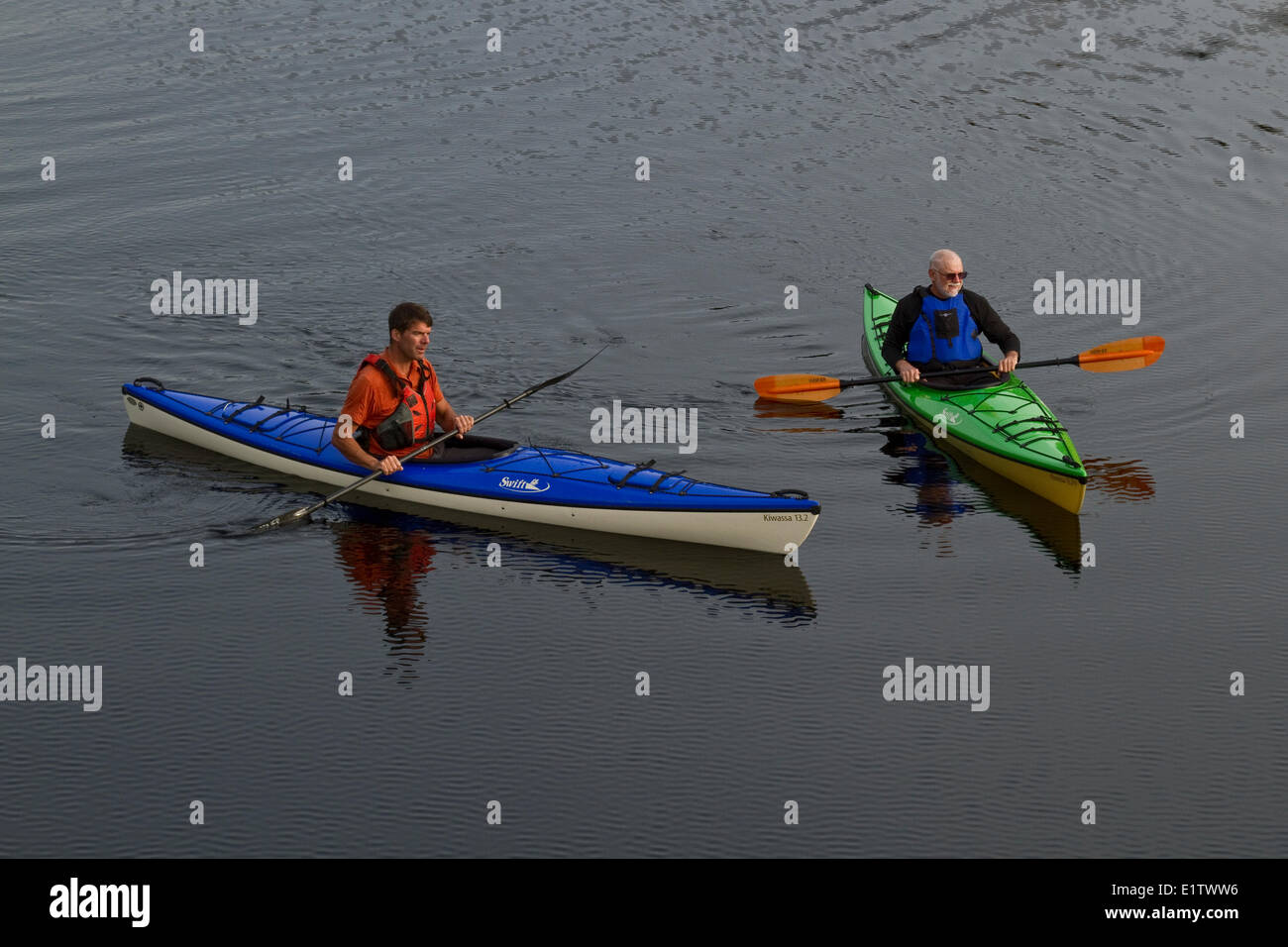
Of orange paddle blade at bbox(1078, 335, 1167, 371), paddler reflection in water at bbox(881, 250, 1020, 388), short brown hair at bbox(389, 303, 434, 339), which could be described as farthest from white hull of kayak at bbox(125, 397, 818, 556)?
orange paddle blade at bbox(1078, 335, 1167, 371)

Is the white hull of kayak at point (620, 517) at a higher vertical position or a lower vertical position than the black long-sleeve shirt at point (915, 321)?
lower

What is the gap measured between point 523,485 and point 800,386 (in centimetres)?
301

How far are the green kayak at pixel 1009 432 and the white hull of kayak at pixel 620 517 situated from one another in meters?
2.06

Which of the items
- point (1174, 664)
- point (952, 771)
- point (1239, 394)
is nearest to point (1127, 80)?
point (1239, 394)

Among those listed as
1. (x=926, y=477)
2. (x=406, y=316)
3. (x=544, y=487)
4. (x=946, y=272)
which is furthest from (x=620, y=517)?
(x=946, y=272)

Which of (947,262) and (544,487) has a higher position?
(947,262)

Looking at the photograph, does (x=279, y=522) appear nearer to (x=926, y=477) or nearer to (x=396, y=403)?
Result: (x=396, y=403)

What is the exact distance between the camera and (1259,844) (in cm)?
815

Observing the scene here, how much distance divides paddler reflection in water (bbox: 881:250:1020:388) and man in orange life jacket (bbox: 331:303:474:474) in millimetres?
3633

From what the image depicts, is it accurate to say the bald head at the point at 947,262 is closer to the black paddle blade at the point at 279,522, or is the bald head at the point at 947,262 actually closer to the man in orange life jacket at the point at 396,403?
the man in orange life jacket at the point at 396,403

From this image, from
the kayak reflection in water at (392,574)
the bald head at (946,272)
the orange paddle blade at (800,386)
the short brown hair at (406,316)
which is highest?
the bald head at (946,272)

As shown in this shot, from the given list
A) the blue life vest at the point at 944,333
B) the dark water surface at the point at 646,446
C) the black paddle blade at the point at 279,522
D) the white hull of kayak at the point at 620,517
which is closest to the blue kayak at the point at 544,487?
the white hull of kayak at the point at 620,517

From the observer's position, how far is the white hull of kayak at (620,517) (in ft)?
35.7

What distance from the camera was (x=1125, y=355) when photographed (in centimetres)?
1310
